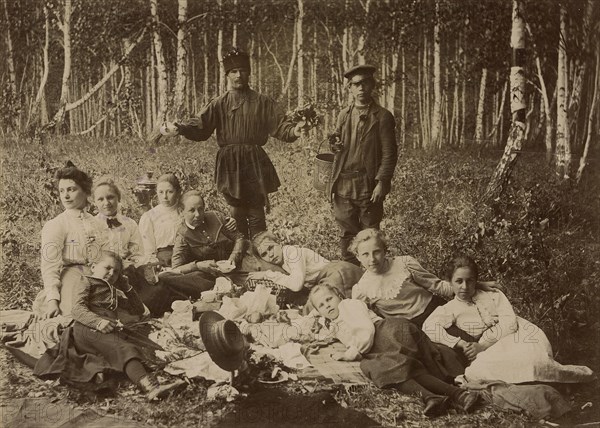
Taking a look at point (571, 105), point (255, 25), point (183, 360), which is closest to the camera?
point (183, 360)

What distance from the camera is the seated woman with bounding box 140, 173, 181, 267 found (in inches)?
157

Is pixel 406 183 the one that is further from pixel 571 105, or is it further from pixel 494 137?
pixel 571 105

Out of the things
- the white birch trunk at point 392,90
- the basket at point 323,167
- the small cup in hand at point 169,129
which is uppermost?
the white birch trunk at point 392,90

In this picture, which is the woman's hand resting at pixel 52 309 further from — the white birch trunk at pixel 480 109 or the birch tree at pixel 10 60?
the white birch trunk at pixel 480 109

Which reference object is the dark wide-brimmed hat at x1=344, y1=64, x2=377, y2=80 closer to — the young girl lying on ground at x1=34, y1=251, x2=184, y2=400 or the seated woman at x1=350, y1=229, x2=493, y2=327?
the seated woman at x1=350, y1=229, x2=493, y2=327

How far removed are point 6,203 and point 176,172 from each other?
103 centimetres

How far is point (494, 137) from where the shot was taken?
4.17 m

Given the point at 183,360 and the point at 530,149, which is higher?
the point at 530,149

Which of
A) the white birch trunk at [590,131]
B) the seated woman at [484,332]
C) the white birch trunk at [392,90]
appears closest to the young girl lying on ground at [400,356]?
the seated woman at [484,332]

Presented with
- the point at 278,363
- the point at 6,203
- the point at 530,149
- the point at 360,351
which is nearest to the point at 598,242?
the point at 530,149

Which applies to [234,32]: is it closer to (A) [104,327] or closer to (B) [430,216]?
(B) [430,216]

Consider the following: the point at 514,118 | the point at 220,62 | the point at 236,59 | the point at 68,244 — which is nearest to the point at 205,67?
the point at 220,62

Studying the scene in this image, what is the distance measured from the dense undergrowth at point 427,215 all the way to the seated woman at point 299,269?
0.31 ft

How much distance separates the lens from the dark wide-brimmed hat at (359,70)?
3.96m
